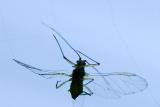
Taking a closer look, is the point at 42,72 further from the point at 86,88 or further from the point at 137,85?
the point at 137,85

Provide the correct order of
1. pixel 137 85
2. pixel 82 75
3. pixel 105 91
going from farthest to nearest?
1. pixel 105 91
2. pixel 82 75
3. pixel 137 85

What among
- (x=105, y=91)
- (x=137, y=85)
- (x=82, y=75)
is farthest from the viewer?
(x=105, y=91)

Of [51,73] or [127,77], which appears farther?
[51,73]

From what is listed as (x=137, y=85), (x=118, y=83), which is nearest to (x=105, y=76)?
(x=118, y=83)

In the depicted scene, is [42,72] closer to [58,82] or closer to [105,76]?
[58,82]

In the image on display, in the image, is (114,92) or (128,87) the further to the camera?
(114,92)

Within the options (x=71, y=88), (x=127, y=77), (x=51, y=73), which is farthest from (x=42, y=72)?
(x=127, y=77)

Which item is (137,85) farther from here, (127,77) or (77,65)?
(77,65)

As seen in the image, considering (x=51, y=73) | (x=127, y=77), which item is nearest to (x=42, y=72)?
(x=51, y=73)
